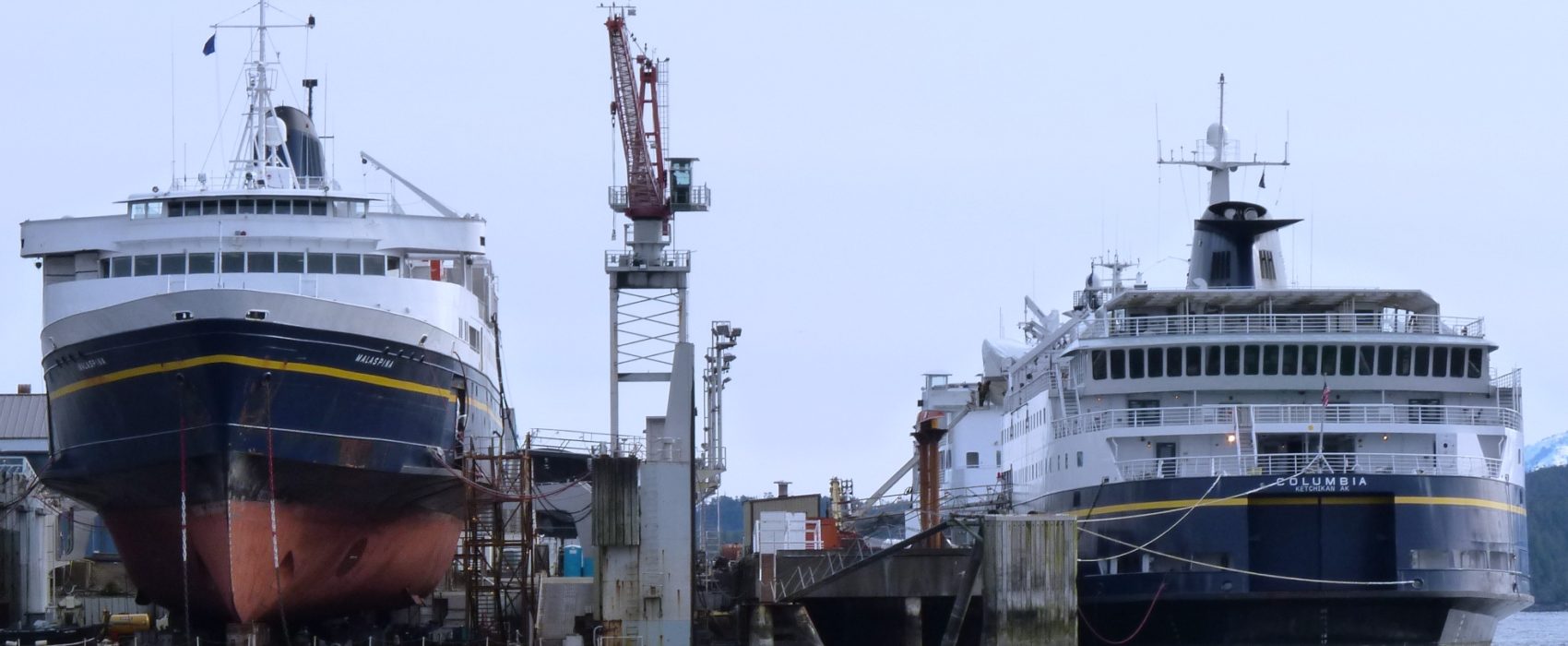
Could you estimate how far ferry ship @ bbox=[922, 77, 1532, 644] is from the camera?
4112 cm

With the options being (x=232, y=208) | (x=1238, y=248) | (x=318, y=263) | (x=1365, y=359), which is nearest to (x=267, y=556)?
(x=318, y=263)

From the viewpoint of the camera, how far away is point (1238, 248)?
164ft

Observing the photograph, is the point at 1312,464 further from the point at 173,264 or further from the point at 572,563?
the point at 173,264

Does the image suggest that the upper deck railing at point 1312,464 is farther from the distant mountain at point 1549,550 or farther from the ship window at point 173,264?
the distant mountain at point 1549,550

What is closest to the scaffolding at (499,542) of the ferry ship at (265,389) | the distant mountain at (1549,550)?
the ferry ship at (265,389)

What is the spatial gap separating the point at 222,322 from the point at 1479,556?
23.7 metres

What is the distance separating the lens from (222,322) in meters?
38.4

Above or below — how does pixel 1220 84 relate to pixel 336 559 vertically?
above

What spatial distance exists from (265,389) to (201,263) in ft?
20.2

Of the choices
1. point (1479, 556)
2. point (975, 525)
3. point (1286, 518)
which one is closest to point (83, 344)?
point (975, 525)

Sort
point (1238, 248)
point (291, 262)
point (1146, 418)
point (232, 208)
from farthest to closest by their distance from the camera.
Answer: point (1238, 248) → point (1146, 418) → point (232, 208) → point (291, 262)

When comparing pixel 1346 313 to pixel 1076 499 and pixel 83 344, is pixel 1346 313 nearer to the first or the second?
pixel 1076 499

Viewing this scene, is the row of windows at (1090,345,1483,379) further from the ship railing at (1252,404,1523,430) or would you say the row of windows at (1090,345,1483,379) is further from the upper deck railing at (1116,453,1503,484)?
the upper deck railing at (1116,453,1503,484)

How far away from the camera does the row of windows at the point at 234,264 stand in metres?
43.7
